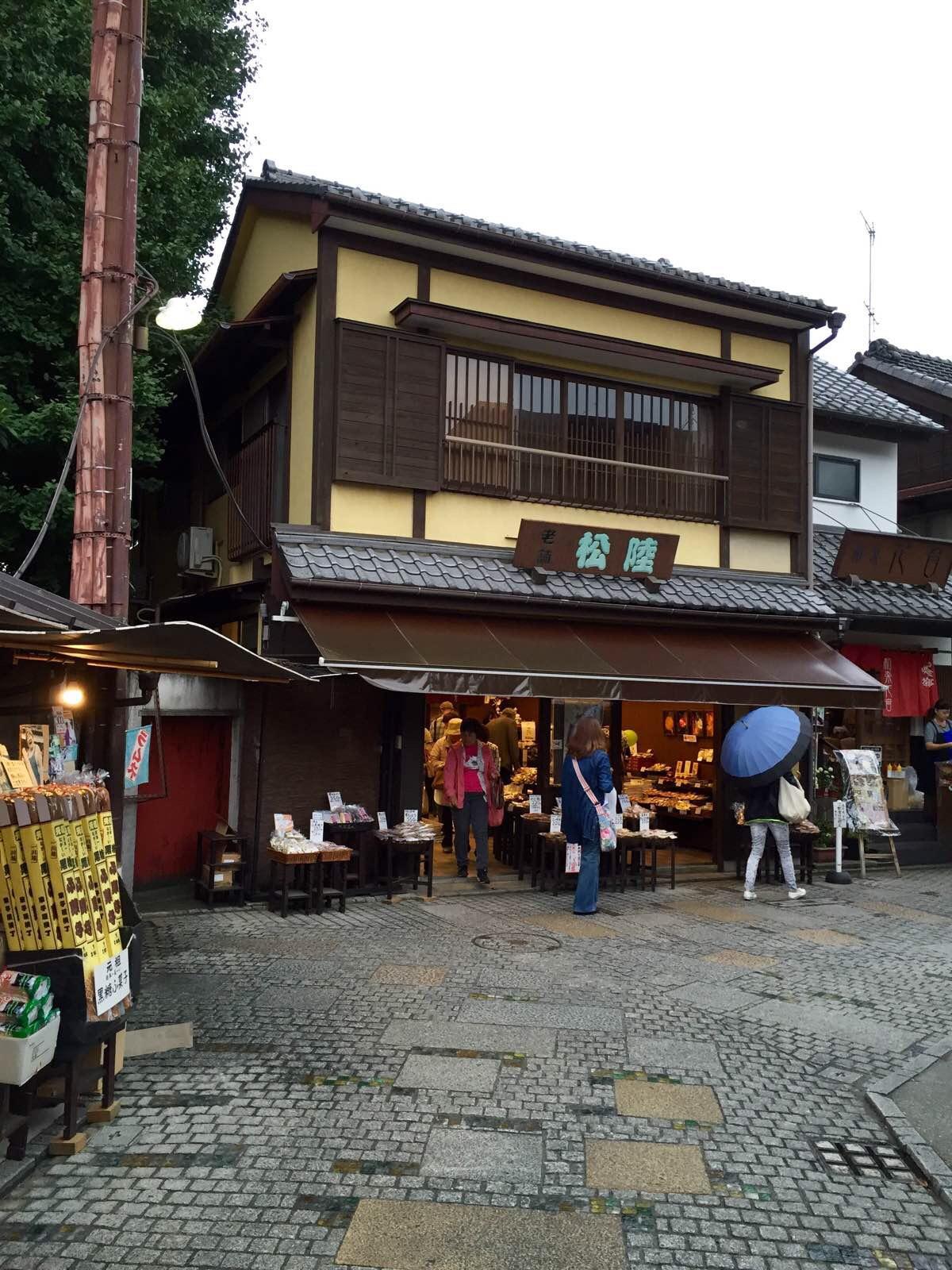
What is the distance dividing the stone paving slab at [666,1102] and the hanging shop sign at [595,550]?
7571 mm

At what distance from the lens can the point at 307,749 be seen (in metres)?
12.2

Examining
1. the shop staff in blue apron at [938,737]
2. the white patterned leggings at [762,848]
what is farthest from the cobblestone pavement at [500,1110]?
the shop staff in blue apron at [938,737]

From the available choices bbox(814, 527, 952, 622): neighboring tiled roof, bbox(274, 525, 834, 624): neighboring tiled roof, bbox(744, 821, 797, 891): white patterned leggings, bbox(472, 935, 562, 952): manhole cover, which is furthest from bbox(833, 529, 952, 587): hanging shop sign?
bbox(472, 935, 562, 952): manhole cover

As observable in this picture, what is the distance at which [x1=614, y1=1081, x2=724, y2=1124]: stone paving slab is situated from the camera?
5.89 m

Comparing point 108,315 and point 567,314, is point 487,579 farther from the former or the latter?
point 108,315

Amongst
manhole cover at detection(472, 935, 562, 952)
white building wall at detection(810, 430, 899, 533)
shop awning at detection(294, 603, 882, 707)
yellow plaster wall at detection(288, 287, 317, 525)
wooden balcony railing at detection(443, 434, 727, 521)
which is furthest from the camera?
white building wall at detection(810, 430, 899, 533)

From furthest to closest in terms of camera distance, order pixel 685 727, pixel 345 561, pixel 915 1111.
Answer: pixel 685 727
pixel 345 561
pixel 915 1111

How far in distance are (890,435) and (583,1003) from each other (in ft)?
43.5

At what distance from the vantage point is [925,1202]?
499 centimetres

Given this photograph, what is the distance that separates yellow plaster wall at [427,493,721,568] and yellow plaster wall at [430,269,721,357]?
2.43 m

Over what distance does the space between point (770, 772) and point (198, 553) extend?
8586 mm

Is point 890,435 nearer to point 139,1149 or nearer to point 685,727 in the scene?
point 685,727

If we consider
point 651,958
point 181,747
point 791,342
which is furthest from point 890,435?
point 181,747

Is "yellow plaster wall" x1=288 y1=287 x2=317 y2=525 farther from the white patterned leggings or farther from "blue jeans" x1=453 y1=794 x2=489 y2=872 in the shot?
the white patterned leggings
